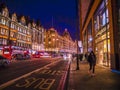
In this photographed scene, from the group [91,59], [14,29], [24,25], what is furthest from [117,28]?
[24,25]

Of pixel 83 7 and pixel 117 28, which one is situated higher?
pixel 83 7

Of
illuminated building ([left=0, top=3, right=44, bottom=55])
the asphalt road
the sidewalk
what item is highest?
illuminated building ([left=0, top=3, right=44, bottom=55])

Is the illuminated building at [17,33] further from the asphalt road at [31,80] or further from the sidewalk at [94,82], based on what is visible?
the sidewalk at [94,82]

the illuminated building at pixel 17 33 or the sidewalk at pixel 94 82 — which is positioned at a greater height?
the illuminated building at pixel 17 33

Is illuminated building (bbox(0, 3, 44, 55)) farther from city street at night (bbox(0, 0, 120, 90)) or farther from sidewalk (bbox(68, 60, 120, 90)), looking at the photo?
sidewalk (bbox(68, 60, 120, 90))

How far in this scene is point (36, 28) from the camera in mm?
100562

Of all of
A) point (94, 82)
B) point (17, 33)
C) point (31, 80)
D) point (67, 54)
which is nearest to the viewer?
point (94, 82)

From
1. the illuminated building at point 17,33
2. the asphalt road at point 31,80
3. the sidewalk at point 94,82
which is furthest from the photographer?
the illuminated building at point 17,33

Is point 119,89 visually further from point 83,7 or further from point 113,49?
point 83,7

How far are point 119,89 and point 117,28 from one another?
32.1 ft

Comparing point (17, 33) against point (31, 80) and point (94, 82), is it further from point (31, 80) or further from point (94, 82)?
point (94, 82)

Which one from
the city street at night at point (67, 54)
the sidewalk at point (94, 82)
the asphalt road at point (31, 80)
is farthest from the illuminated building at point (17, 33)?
the sidewalk at point (94, 82)

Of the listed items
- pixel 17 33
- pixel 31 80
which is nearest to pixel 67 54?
pixel 17 33

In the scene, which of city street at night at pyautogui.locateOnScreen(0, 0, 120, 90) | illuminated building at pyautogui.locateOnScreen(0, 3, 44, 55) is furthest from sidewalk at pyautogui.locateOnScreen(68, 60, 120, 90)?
illuminated building at pyautogui.locateOnScreen(0, 3, 44, 55)
